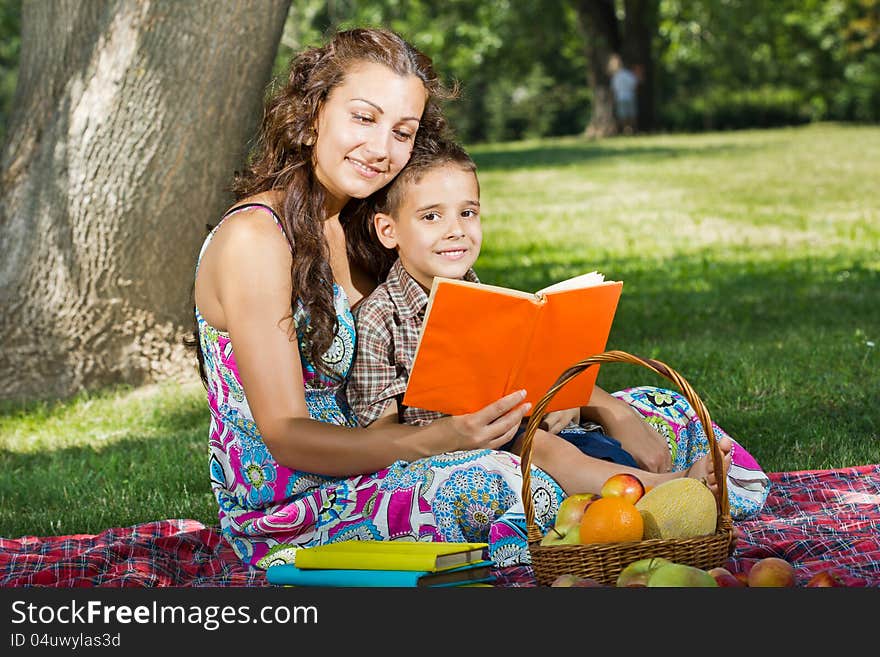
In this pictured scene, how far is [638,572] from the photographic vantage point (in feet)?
9.32

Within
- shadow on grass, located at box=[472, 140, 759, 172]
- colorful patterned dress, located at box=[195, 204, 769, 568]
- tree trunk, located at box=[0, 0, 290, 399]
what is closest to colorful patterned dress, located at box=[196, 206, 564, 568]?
colorful patterned dress, located at box=[195, 204, 769, 568]

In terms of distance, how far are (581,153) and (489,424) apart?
20.8 m

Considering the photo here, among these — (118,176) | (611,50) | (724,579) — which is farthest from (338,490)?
(611,50)

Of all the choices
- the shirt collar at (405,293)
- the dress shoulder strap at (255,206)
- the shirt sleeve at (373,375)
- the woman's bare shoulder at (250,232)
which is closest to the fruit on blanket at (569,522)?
the shirt sleeve at (373,375)

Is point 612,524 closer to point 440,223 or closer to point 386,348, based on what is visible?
point 386,348

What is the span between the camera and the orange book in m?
3.19

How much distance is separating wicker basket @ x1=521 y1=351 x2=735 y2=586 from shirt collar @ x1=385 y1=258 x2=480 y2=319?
0.67 m

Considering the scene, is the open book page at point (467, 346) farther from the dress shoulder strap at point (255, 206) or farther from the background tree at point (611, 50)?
the background tree at point (611, 50)

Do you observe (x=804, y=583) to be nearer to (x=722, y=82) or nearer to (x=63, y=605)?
(x=63, y=605)

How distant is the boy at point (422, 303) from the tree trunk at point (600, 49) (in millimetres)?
26509

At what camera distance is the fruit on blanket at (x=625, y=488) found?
326 centimetres

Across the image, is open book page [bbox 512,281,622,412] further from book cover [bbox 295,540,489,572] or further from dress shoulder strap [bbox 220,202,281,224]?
dress shoulder strap [bbox 220,202,281,224]

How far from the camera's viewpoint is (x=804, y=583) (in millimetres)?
3242


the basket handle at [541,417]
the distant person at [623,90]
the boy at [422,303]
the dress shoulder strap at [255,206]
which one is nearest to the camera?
the basket handle at [541,417]
